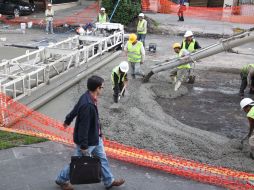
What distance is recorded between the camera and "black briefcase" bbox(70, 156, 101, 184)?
5.44 m

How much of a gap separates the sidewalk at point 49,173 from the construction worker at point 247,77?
17.3ft

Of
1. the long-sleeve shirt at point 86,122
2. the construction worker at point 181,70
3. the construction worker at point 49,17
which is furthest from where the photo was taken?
the construction worker at point 49,17

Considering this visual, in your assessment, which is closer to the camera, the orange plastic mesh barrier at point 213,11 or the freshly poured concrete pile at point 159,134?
the freshly poured concrete pile at point 159,134

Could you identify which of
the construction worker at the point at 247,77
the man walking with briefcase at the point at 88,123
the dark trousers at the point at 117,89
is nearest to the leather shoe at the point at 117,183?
the man walking with briefcase at the point at 88,123

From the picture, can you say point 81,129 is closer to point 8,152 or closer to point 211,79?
point 8,152

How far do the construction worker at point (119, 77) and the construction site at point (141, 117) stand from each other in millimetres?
340

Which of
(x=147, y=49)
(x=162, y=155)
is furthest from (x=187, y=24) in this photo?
(x=162, y=155)

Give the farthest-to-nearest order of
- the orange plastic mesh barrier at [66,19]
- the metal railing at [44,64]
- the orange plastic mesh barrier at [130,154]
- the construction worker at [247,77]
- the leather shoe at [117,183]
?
the orange plastic mesh barrier at [66,19] < the construction worker at [247,77] < the metal railing at [44,64] < the orange plastic mesh barrier at [130,154] < the leather shoe at [117,183]

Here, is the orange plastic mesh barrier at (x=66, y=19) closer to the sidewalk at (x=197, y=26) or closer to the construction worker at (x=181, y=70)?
the sidewalk at (x=197, y=26)

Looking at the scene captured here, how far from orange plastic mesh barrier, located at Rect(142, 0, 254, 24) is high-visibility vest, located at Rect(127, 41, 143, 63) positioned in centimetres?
1571

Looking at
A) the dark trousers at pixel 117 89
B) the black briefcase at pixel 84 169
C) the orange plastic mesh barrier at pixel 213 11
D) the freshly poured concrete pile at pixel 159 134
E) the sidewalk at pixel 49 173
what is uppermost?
the orange plastic mesh barrier at pixel 213 11

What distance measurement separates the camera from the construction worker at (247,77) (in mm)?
10672

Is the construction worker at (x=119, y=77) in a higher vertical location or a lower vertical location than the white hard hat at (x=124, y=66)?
lower

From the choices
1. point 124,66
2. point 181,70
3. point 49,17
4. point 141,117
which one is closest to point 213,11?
point 49,17
